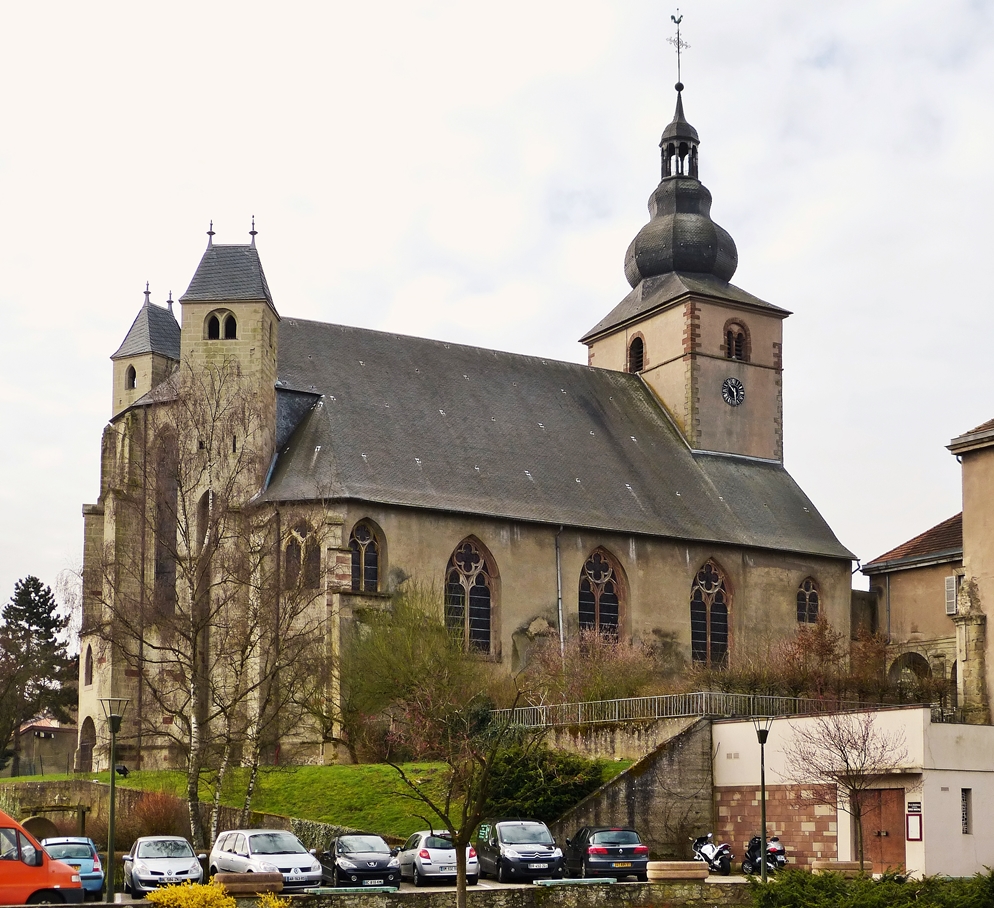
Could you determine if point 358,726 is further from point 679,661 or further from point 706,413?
point 706,413

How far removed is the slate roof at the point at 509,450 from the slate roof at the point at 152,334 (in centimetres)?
429

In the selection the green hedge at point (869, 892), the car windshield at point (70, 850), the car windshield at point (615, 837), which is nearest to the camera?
the green hedge at point (869, 892)

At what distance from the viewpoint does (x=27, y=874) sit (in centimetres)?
2419

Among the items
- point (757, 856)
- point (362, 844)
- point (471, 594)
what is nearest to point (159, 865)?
point (362, 844)

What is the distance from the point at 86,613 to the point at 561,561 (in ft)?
51.7

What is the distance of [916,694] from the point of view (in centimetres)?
5197

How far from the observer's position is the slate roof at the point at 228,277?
50.4 m

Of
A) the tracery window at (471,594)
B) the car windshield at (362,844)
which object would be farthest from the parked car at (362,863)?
the tracery window at (471,594)

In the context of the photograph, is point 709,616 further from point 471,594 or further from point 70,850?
point 70,850

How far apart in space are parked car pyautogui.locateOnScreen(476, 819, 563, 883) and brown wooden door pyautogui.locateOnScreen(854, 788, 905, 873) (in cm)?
746

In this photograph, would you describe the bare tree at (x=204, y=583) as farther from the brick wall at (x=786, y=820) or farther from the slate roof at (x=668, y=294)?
the slate roof at (x=668, y=294)

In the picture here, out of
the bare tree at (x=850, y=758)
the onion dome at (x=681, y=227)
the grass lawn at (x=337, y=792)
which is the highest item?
the onion dome at (x=681, y=227)

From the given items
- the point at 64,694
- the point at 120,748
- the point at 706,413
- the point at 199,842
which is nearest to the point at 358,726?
the point at 120,748

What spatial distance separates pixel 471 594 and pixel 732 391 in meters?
16.9
